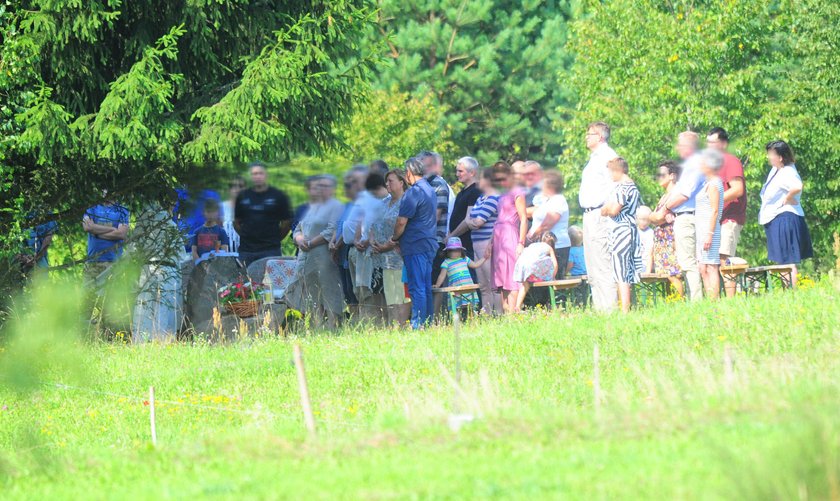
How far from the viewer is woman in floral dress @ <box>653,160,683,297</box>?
48.3 ft

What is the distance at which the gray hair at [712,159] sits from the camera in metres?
13.5

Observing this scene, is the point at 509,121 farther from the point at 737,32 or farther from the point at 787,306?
the point at 787,306

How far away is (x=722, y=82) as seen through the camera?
29375 millimetres

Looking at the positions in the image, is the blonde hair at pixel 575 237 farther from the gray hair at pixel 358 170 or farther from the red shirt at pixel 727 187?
the gray hair at pixel 358 170

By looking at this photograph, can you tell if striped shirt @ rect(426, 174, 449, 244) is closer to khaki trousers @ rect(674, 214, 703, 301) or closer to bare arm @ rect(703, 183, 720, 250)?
khaki trousers @ rect(674, 214, 703, 301)

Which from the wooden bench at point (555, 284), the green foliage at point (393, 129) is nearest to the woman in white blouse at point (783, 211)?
the wooden bench at point (555, 284)

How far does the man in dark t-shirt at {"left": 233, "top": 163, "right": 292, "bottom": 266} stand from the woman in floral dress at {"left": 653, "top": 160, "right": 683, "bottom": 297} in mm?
4389

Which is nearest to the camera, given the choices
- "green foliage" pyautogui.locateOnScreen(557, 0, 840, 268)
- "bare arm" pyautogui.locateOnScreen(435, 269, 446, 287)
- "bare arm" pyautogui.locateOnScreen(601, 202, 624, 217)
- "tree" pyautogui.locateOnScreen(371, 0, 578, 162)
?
"bare arm" pyautogui.locateOnScreen(601, 202, 624, 217)

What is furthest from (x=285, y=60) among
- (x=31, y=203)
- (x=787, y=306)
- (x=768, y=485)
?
(x=768, y=485)

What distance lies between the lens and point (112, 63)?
17125 millimetres

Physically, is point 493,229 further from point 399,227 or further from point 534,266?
point 399,227

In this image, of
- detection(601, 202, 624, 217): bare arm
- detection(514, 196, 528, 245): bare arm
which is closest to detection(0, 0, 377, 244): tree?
detection(514, 196, 528, 245): bare arm

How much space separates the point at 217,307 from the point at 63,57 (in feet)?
12.6

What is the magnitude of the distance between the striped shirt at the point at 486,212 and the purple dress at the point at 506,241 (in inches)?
2.7
